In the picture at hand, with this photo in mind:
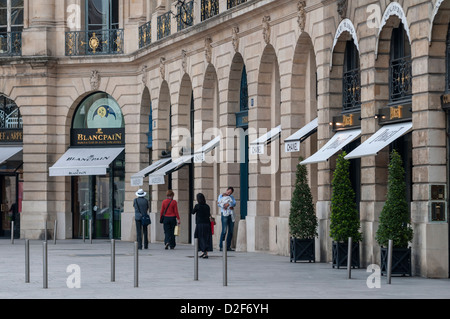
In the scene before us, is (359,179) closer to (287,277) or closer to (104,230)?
(287,277)

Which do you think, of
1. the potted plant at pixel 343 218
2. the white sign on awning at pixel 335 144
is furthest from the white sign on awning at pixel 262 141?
the potted plant at pixel 343 218

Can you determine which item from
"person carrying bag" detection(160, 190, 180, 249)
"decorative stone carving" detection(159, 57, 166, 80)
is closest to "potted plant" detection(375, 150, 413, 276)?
"person carrying bag" detection(160, 190, 180, 249)

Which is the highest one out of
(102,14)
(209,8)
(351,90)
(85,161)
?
(102,14)

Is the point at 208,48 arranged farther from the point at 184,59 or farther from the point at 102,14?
the point at 102,14

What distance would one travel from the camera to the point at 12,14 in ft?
160

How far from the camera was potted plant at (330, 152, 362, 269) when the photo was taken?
85.4 feet

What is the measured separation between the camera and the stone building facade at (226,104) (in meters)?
24.6

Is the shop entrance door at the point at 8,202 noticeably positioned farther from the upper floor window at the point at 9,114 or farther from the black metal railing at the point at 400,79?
the black metal railing at the point at 400,79

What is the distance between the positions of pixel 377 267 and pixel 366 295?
6.60 metres

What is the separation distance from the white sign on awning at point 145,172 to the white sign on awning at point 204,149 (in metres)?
4.55

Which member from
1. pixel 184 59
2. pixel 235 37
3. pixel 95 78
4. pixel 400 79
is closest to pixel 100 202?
pixel 95 78

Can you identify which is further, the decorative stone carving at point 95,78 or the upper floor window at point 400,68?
the decorative stone carving at point 95,78

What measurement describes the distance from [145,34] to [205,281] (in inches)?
949

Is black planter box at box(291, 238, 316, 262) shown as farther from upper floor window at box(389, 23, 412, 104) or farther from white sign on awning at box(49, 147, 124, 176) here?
white sign on awning at box(49, 147, 124, 176)
